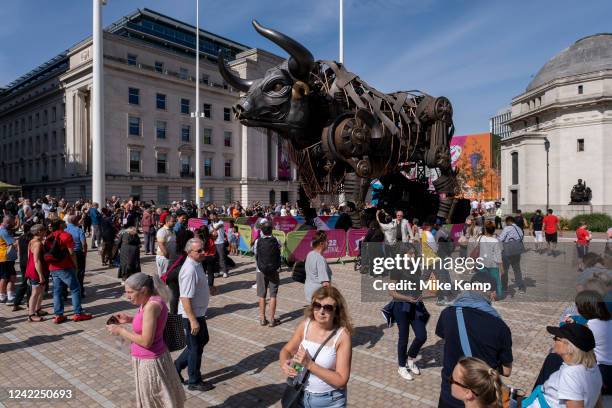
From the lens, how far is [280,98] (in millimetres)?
12148

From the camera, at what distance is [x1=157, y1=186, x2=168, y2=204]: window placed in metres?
48.5

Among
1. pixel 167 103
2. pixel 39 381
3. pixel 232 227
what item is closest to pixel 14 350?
pixel 39 381

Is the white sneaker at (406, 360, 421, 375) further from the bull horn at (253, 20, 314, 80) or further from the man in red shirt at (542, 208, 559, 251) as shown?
the man in red shirt at (542, 208, 559, 251)

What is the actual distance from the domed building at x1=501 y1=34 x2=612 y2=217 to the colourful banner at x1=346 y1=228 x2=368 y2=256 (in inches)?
1185

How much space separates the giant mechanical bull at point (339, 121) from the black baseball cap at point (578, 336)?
32.3 ft

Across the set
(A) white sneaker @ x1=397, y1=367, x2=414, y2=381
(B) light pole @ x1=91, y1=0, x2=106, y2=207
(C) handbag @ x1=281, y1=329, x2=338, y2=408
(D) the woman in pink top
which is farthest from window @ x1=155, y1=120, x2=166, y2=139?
(C) handbag @ x1=281, y1=329, x2=338, y2=408

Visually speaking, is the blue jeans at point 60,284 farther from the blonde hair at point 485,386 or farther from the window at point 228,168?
the window at point 228,168

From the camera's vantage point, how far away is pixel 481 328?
3537 millimetres

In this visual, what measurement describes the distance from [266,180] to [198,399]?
173ft

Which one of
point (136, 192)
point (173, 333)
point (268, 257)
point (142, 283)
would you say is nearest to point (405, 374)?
point (173, 333)

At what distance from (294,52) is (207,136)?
141 ft

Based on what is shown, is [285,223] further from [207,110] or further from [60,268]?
[207,110]

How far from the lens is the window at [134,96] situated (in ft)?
149

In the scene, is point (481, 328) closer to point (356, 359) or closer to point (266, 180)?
point (356, 359)
